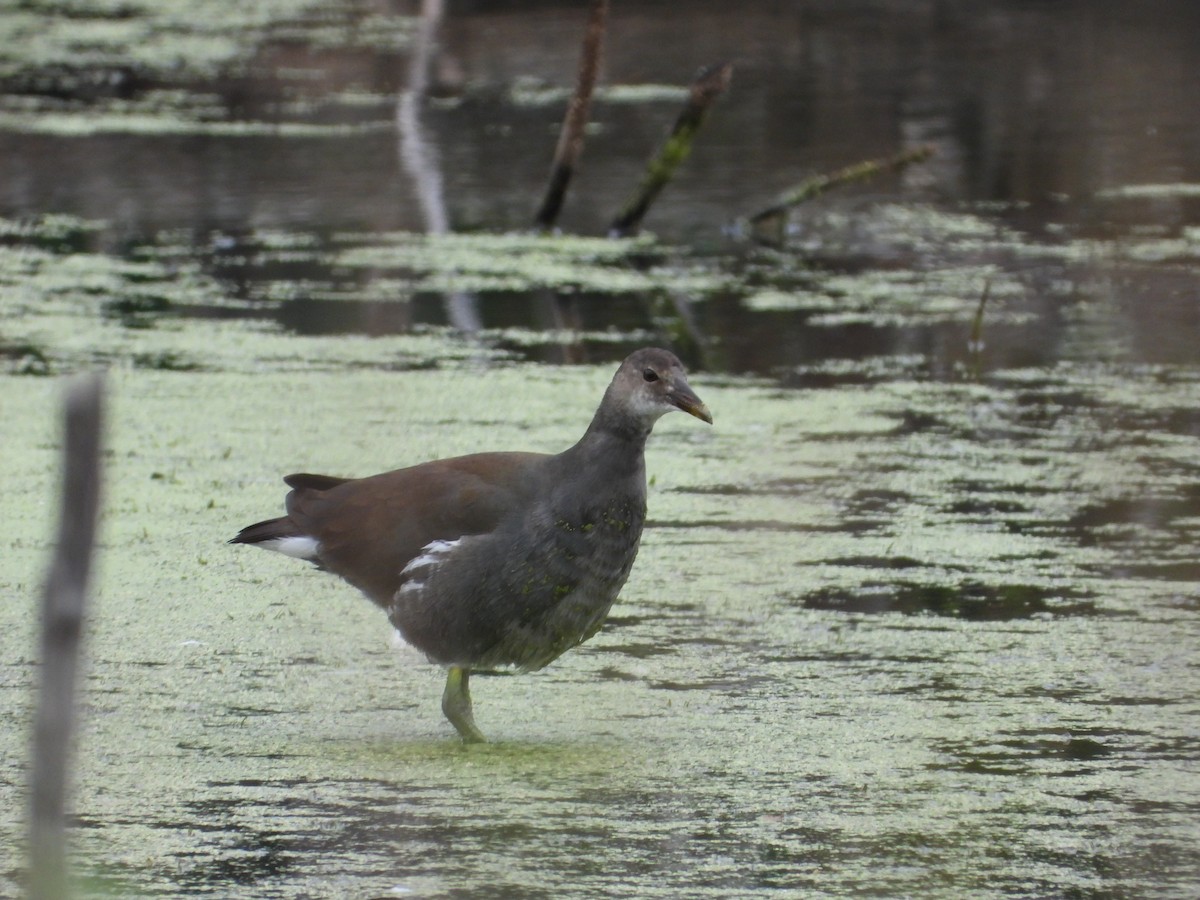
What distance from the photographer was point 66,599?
6.62 ft

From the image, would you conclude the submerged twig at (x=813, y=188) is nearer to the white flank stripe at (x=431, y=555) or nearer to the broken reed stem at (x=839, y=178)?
the broken reed stem at (x=839, y=178)

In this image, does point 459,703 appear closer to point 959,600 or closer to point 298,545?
point 298,545

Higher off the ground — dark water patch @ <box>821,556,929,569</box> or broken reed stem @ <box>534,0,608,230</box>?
broken reed stem @ <box>534,0,608,230</box>

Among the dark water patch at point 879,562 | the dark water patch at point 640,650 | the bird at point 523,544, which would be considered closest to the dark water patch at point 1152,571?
the dark water patch at point 879,562

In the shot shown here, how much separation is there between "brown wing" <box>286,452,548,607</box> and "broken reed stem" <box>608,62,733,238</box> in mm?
5547

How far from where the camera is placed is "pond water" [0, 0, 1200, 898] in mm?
4379

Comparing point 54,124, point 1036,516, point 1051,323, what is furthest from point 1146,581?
point 54,124

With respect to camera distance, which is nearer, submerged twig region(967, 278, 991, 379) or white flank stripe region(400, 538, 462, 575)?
white flank stripe region(400, 538, 462, 575)

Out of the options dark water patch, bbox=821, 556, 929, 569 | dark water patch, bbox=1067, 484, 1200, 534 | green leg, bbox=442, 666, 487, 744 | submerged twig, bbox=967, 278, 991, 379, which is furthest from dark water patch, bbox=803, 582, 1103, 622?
submerged twig, bbox=967, 278, 991, 379

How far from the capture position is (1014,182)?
13289mm

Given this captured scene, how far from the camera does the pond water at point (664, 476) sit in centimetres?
438

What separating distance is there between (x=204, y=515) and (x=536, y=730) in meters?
2.05

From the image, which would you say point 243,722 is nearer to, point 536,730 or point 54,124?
point 536,730

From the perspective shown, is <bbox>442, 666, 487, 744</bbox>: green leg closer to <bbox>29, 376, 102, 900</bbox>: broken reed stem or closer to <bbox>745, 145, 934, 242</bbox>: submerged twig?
<bbox>29, 376, 102, 900</bbox>: broken reed stem
